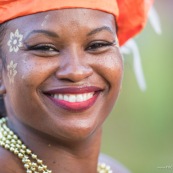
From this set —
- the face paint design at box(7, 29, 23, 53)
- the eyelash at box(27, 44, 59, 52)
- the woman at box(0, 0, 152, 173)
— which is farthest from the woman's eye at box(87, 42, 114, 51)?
the face paint design at box(7, 29, 23, 53)

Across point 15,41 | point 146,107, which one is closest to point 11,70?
point 15,41

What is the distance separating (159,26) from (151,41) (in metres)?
0.13

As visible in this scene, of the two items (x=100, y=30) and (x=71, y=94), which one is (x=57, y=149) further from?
(x=100, y=30)

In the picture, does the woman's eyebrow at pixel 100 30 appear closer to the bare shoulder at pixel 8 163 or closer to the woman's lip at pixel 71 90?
the woman's lip at pixel 71 90

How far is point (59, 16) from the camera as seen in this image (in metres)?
1.94

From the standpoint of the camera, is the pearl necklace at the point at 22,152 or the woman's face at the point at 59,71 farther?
the pearl necklace at the point at 22,152

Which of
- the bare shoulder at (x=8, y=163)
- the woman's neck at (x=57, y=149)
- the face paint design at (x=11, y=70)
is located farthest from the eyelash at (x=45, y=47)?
the bare shoulder at (x=8, y=163)

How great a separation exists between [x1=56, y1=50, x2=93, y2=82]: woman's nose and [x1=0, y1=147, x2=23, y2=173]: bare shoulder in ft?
1.32

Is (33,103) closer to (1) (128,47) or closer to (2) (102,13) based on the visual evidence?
(2) (102,13)

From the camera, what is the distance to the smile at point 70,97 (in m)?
1.94

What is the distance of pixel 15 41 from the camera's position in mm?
1988

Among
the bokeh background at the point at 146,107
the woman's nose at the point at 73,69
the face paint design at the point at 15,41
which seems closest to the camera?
the woman's nose at the point at 73,69

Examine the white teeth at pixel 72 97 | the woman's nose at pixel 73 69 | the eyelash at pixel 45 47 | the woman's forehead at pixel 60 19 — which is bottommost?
the white teeth at pixel 72 97

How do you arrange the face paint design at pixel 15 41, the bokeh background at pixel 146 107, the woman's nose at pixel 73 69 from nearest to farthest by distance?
the woman's nose at pixel 73 69 < the face paint design at pixel 15 41 < the bokeh background at pixel 146 107
